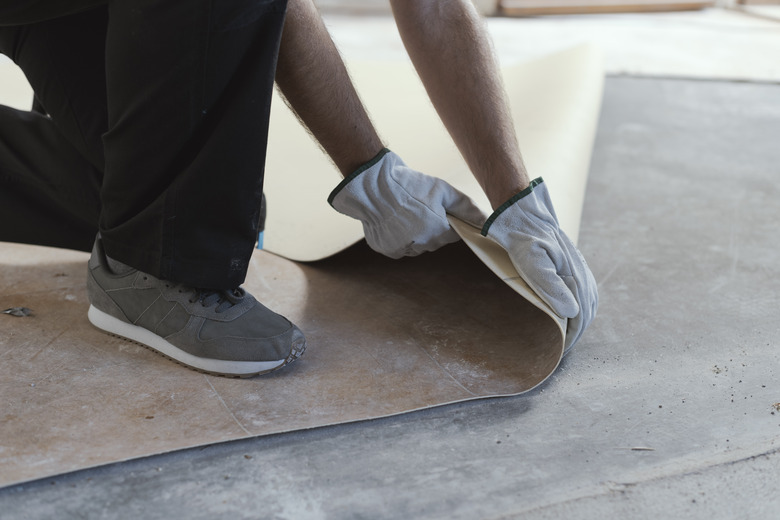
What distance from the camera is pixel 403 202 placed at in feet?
4.82

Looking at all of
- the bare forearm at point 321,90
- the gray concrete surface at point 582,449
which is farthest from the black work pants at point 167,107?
the gray concrete surface at point 582,449

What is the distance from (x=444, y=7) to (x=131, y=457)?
3.48 feet

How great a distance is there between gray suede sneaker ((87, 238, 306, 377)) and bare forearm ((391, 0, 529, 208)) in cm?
51

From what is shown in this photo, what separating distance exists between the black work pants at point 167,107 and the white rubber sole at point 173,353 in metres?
0.14

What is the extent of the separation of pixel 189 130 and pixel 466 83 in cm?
59

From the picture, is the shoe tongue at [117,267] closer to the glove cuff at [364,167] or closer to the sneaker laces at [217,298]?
the sneaker laces at [217,298]

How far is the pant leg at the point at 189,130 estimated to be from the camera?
1.20 m

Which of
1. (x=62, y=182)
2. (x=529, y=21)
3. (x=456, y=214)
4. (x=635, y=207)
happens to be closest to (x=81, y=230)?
(x=62, y=182)

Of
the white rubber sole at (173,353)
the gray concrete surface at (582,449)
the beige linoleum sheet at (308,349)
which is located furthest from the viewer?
the white rubber sole at (173,353)

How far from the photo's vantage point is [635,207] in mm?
2385

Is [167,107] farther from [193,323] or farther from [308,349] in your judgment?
[308,349]

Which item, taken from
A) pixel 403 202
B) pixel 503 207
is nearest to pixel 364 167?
pixel 403 202

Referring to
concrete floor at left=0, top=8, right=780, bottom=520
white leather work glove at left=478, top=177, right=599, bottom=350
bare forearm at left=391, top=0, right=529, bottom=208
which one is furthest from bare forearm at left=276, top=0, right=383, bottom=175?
concrete floor at left=0, top=8, right=780, bottom=520

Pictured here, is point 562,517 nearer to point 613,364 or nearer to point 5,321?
point 613,364
